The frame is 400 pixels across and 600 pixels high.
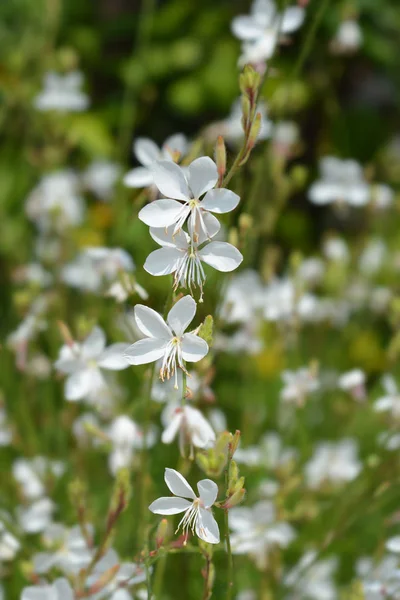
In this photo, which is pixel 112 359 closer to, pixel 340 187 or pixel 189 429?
pixel 189 429

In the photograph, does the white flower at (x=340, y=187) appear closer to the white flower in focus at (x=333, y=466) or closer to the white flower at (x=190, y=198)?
the white flower in focus at (x=333, y=466)

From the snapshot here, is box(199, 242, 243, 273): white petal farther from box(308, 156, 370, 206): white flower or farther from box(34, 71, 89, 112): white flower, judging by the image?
box(34, 71, 89, 112): white flower

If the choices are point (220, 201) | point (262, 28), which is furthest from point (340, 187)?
point (220, 201)

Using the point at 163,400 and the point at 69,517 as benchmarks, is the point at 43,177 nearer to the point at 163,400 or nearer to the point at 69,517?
the point at 69,517

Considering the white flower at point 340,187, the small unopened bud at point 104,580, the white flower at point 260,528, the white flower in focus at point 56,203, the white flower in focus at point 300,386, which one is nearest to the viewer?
the small unopened bud at point 104,580

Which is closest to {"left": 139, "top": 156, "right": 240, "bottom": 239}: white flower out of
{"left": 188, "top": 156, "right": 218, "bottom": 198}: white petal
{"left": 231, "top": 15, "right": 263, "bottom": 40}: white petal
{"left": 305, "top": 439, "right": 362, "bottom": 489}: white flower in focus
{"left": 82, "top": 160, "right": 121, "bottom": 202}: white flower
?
{"left": 188, "top": 156, "right": 218, "bottom": 198}: white petal

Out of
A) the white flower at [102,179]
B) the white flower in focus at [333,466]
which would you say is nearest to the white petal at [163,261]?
the white flower in focus at [333,466]

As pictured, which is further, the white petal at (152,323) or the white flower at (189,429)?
the white flower at (189,429)
